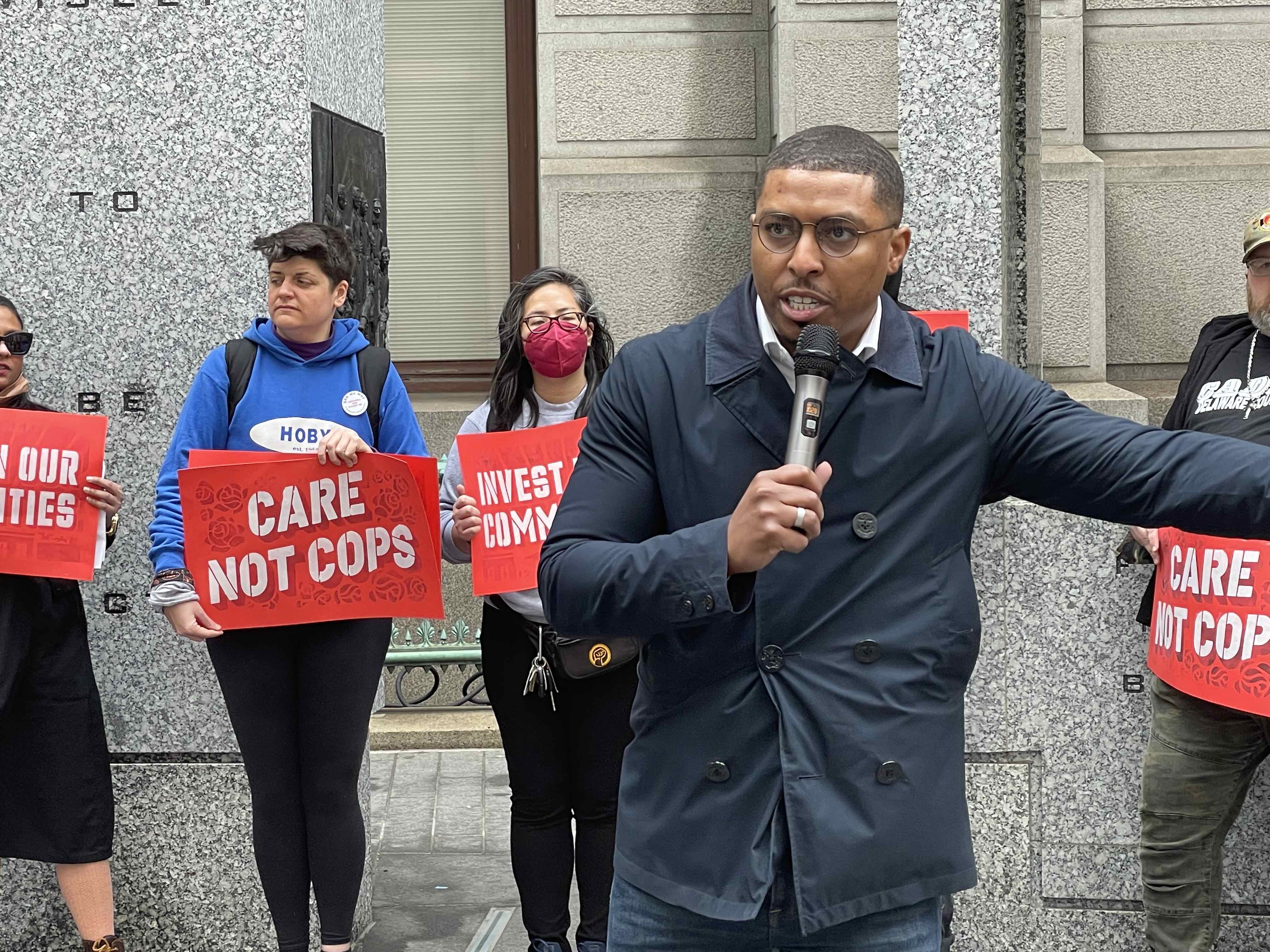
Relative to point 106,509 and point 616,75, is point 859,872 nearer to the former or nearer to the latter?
point 106,509

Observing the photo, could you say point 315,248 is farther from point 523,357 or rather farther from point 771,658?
point 771,658

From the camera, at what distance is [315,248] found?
443cm

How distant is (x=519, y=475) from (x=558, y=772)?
0.85 meters

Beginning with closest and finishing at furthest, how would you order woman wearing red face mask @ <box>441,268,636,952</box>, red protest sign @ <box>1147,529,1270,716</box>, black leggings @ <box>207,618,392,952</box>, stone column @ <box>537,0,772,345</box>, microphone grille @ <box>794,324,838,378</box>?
1. microphone grille @ <box>794,324,838,378</box>
2. red protest sign @ <box>1147,529,1270,716</box>
3. black leggings @ <box>207,618,392,952</box>
4. woman wearing red face mask @ <box>441,268,636,952</box>
5. stone column @ <box>537,0,772,345</box>

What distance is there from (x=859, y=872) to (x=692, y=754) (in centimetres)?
30

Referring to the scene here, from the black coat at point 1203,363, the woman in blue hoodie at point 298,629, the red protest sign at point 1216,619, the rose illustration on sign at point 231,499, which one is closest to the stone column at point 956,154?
the black coat at point 1203,363

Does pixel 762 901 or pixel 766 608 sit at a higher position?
pixel 766 608

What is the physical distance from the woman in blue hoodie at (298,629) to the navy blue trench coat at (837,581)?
2.09 m

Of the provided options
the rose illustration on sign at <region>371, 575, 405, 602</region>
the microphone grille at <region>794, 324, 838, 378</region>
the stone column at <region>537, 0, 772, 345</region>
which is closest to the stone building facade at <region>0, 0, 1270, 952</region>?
the rose illustration on sign at <region>371, 575, 405, 602</region>

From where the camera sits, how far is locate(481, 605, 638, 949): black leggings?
4.63 meters

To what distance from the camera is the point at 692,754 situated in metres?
2.45

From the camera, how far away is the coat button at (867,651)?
2393mm

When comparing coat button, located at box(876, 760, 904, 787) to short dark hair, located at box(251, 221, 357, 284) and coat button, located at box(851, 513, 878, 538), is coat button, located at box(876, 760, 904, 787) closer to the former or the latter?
coat button, located at box(851, 513, 878, 538)

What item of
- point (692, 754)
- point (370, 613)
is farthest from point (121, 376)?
point (692, 754)
